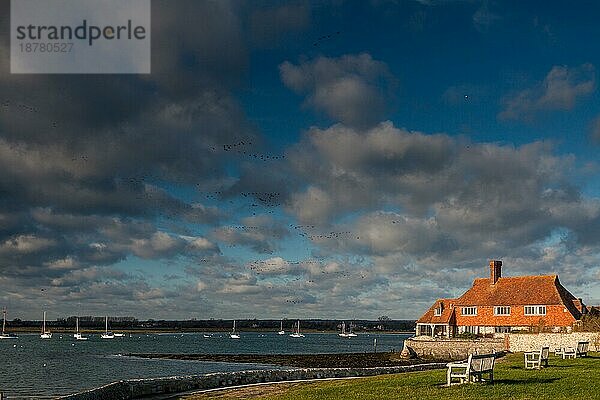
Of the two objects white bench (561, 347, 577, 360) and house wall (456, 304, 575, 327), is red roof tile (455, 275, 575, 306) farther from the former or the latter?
white bench (561, 347, 577, 360)

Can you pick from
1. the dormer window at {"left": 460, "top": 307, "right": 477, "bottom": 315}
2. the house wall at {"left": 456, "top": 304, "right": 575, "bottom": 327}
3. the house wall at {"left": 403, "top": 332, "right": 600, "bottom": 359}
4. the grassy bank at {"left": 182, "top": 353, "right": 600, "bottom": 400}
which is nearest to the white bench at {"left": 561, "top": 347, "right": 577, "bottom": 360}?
the grassy bank at {"left": 182, "top": 353, "right": 600, "bottom": 400}

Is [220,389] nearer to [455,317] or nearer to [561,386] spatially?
[561,386]

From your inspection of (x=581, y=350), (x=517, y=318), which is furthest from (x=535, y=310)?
(x=581, y=350)

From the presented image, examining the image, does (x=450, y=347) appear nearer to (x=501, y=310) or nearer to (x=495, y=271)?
(x=501, y=310)

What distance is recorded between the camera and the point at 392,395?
2309 cm

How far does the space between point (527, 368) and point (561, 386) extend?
26.6 feet

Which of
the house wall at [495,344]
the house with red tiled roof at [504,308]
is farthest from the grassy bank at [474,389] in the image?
the house with red tiled roof at [504,308]

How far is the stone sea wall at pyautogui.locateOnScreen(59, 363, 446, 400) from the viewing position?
26.8m

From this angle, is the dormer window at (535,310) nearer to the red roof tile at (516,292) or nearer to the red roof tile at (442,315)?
the red roof tile at (516,292)

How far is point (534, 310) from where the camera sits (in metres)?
74.6

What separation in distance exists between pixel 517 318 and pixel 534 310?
2062 millimetres

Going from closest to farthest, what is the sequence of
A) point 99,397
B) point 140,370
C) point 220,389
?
point 99,397 < point 220,389 < point 140,370

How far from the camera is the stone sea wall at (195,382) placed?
1056 inches

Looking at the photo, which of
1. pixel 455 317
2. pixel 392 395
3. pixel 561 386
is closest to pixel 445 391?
pixel 392 395
